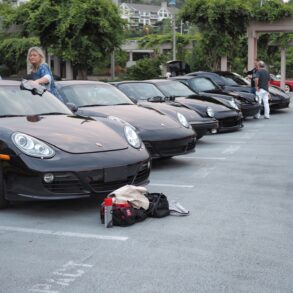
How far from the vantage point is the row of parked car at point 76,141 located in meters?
5.23

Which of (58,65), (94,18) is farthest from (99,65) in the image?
(58,65)

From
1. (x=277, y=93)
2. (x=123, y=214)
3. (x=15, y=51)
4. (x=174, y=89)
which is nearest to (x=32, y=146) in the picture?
(x=123, y=214)

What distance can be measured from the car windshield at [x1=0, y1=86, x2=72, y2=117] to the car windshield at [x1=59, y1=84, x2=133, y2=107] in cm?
166

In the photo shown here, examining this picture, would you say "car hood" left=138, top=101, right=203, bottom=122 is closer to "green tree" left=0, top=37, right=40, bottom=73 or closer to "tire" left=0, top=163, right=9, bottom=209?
"tire" left=0, top=163, right=9, bottom=209

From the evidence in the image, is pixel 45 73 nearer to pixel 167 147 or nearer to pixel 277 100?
pixel 167 147

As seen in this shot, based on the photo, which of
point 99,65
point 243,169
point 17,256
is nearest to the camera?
point 17,256

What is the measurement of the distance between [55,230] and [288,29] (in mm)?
23632

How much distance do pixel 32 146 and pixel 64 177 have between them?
46cm

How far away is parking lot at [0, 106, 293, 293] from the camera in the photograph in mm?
3670

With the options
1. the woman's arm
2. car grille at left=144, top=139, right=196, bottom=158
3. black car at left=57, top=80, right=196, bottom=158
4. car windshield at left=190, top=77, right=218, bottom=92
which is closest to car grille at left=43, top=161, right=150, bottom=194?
black car at left=57, top=80, right=196, bottom=158

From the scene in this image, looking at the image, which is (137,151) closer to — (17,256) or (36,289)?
(17,256)

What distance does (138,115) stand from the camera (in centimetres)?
800

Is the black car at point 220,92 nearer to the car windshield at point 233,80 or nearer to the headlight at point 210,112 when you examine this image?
the car windshield at point 233,80

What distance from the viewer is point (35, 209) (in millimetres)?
5672
